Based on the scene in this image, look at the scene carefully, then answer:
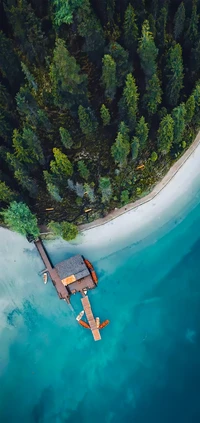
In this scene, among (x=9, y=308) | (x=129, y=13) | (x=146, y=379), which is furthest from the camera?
(x=9, y=308)

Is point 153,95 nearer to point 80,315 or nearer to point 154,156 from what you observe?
point 154,156

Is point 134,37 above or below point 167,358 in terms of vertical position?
above

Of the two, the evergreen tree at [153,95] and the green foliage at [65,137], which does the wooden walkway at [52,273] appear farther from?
the evergreen tree at [153,95]

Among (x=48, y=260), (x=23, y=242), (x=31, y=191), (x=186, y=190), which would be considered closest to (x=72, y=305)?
(x=48, y=260)

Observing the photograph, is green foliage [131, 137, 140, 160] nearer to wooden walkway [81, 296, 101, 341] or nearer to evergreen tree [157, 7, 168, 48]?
evergreen tree [157, 7, 168, 48]

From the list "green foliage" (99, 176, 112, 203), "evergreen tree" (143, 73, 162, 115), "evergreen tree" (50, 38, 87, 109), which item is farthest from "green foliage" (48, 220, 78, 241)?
"evergreen tree" (143, 73, 162, 115)

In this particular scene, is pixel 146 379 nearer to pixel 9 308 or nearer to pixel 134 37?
pixel 9 308
